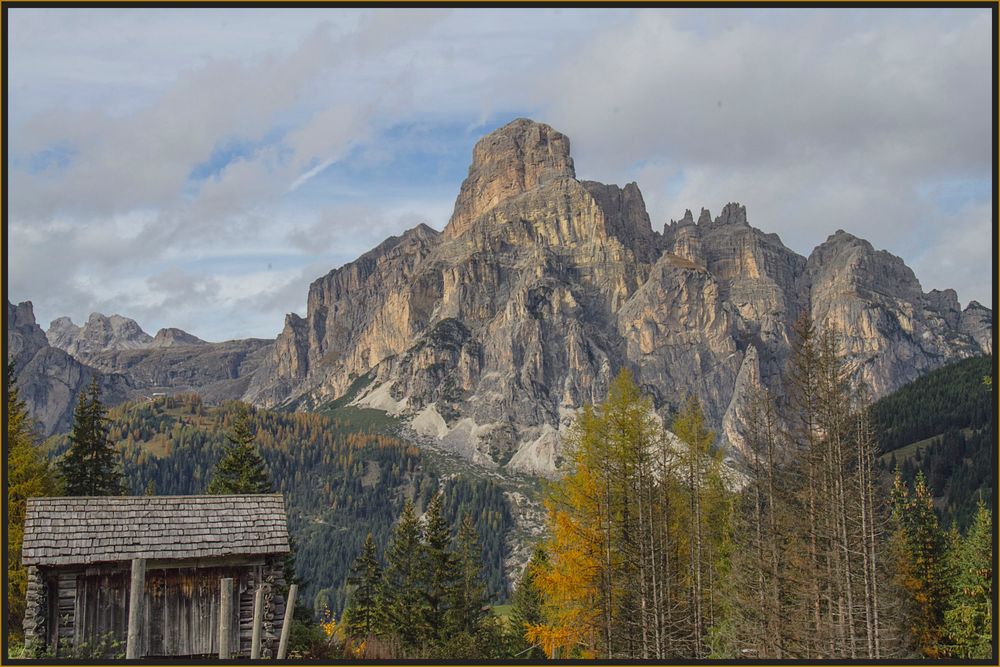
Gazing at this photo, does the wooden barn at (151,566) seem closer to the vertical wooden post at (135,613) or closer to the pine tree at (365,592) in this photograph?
the vertical wooden post at (135,613)

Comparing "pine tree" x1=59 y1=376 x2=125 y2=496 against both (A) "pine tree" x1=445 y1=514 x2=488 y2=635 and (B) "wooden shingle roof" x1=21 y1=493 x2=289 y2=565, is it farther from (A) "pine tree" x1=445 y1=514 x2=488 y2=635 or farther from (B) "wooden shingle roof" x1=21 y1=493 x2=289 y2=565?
(A) "pine tree" x1=445 y1=514 x2=488 y2=635

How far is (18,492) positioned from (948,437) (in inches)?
7137

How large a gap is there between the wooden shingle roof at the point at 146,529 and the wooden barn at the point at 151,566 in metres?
0.03

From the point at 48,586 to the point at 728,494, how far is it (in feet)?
94.9

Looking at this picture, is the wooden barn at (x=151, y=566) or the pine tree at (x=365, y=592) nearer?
the wooden barn at (x=151, y=566)

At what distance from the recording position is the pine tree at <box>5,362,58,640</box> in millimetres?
29359

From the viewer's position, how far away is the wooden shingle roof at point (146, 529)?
2255 centimetres

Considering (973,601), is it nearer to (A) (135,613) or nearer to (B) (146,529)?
(B) (146,529)

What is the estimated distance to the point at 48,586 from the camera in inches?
894

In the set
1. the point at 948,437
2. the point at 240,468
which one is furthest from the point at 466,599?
the point at 948,437

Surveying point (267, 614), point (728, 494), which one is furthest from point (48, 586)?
point (728, 494)

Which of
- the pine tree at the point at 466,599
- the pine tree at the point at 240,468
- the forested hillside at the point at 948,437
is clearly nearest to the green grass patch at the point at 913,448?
the forested hillside at the point at 948,437

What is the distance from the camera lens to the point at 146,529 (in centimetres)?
2325

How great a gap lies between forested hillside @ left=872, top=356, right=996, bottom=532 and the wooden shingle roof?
141m
